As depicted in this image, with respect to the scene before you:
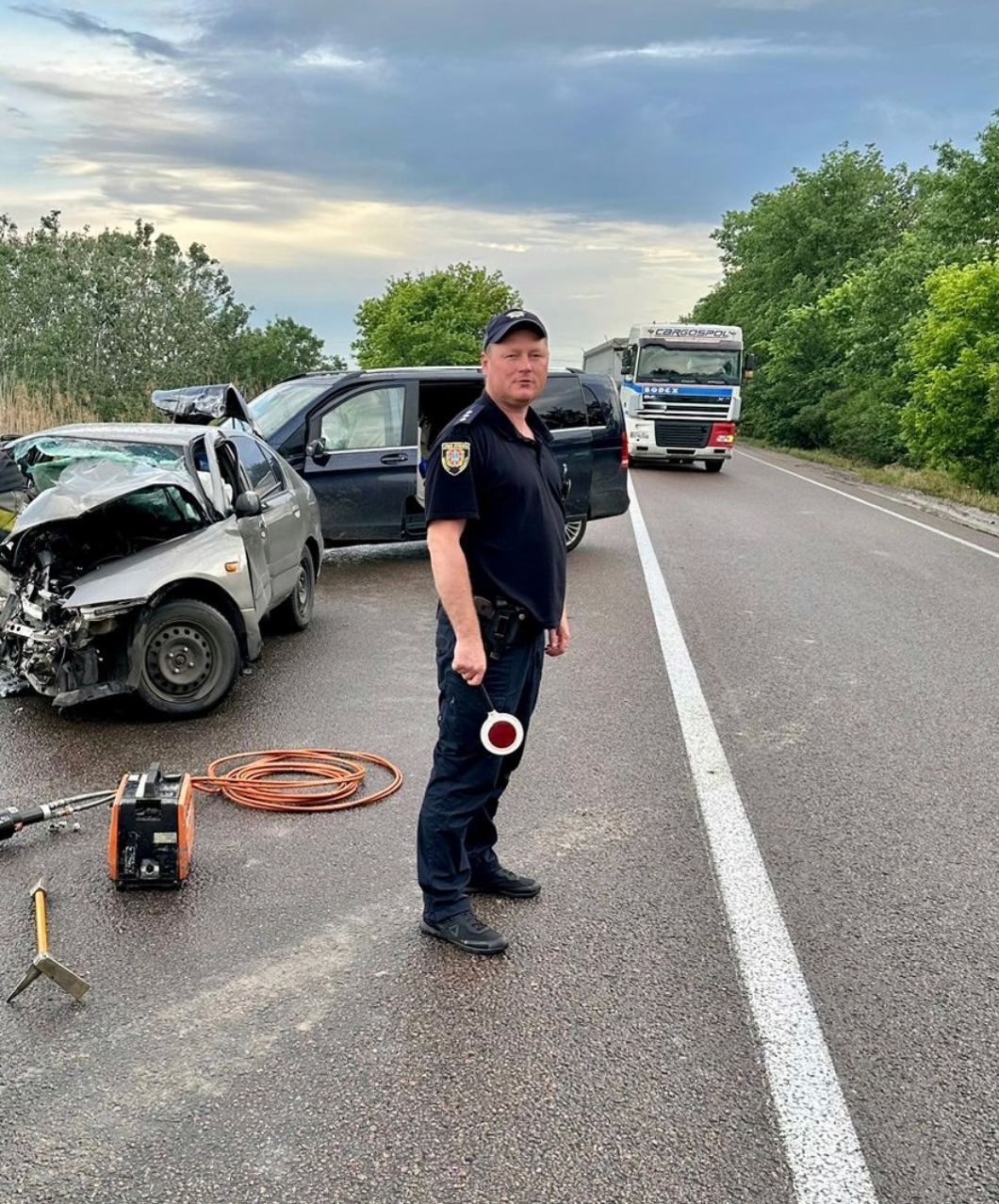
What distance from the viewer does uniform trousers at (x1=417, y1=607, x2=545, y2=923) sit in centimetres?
357

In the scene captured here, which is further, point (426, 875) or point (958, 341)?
point (958, 341)

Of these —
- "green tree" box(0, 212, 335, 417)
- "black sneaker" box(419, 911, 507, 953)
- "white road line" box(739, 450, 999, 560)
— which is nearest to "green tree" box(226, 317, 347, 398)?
"green tree" box(0, 212, 335, 417)

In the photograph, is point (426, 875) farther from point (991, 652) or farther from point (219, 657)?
point (991, 652)

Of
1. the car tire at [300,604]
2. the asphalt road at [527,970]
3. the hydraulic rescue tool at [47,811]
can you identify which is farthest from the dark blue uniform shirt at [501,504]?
the car tire at [300,604]

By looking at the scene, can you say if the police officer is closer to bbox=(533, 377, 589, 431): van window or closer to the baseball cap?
the baseball cap

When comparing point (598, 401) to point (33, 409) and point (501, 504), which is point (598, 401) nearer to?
point (33, 409)

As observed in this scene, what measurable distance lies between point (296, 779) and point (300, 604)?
3.16 m

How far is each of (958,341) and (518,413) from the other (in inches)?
713

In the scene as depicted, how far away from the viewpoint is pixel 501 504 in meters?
3.46

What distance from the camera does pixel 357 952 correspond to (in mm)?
3635

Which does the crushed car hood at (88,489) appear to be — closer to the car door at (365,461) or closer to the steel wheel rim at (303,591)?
the steel wheel rim at (303,591)

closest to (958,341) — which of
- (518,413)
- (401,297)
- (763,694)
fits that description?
(763,694)

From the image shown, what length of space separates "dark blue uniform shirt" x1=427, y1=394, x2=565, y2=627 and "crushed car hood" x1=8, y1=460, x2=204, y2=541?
303 centimetres

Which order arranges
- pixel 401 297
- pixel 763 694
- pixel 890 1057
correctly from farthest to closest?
pixel 401 297 → pixel 763 694 → pixel 890 1057
